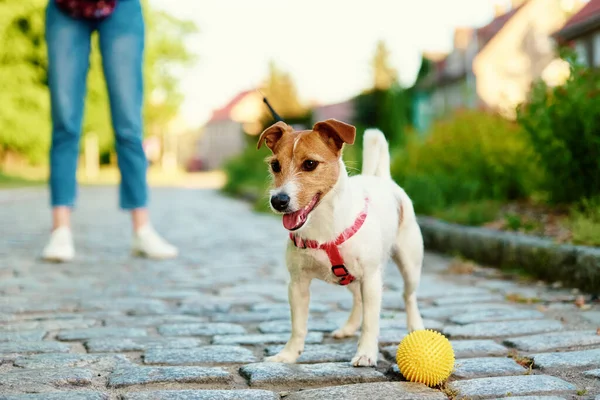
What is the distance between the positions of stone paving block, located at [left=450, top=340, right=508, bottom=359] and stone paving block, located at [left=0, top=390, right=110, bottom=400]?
1494 mm

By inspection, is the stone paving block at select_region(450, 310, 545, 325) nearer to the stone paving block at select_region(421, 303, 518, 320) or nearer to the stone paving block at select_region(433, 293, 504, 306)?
the stone paving block at select_region(421, 303, 518, 320)

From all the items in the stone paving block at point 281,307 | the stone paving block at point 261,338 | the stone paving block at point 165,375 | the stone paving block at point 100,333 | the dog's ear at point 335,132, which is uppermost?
the dog's ear at point 335,132

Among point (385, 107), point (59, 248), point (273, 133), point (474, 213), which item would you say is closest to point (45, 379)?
point (273, 133)

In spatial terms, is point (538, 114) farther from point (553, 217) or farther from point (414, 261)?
point (414, 261)

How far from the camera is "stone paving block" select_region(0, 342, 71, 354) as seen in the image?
3085mm

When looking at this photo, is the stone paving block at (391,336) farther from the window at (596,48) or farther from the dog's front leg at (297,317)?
the window at (596,48)

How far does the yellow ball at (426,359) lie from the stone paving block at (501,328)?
0.78 meters

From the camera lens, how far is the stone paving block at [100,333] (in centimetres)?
341

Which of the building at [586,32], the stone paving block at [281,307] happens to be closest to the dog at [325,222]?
the stone paving block at [281,307]

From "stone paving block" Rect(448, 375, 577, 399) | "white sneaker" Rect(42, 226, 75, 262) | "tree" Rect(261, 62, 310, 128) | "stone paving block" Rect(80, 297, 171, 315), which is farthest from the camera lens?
"tree" Rect(261, 62, 310, 128)

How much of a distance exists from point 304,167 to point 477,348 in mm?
1150

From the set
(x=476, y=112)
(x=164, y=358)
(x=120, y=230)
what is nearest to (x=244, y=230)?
(x=120, y=230)

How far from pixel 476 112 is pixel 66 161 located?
6034 mm

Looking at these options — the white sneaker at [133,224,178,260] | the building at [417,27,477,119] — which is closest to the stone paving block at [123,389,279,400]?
the white sneaker at [133,224,178,260]
